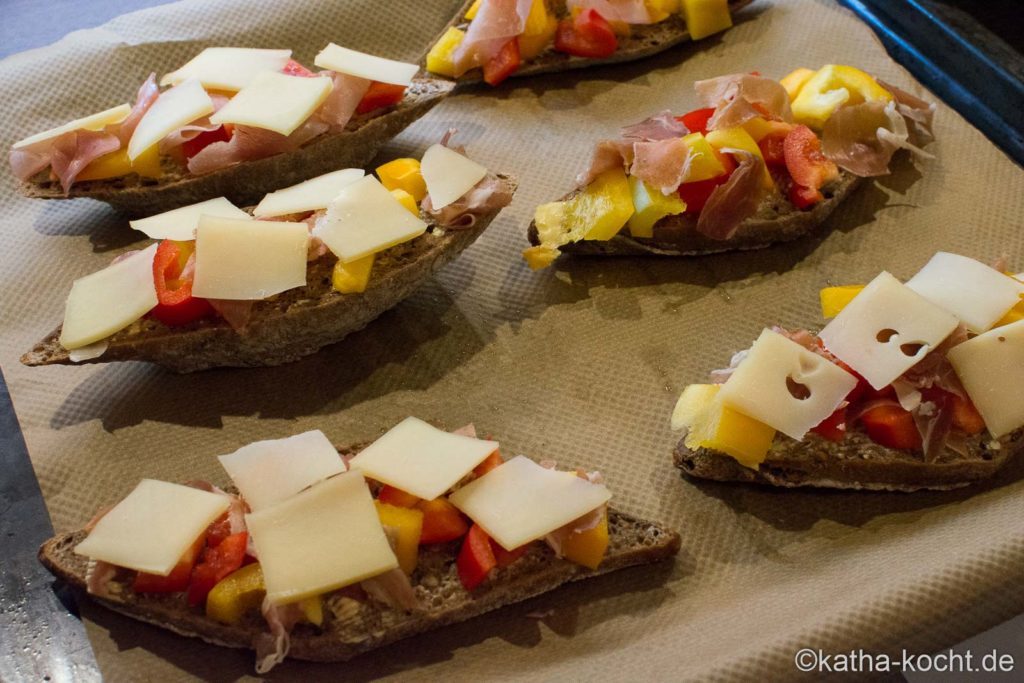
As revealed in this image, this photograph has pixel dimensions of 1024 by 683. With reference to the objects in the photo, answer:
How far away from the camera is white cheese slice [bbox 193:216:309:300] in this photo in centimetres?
231

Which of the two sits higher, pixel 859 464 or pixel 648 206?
pixel 648 206

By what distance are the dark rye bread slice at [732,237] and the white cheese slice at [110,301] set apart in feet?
3.80

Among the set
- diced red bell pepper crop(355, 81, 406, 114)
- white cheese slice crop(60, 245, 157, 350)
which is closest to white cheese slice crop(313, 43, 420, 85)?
diced red bell pepper crop(355, 81, 406, 114)

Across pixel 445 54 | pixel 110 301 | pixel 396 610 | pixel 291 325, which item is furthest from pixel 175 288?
pixel 445 54

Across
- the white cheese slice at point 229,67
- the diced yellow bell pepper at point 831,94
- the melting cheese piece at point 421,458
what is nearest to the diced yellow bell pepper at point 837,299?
the diced yellow bell pepper at point 831,94

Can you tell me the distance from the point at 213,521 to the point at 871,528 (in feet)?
5.29

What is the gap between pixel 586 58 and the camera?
347cm

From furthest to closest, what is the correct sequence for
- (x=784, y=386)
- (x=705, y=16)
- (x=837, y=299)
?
1. (x=705, y=16)
2. (x=837, y=299)
3. (x=784, y=386)

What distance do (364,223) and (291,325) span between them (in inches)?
13.8

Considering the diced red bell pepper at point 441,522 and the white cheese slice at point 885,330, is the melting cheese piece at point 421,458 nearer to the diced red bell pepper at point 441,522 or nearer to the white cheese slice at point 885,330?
the diced red bell pepper at point 441,522

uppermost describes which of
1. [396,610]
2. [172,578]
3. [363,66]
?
[363,66]

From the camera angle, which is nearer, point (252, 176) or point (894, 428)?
point (894, 428)

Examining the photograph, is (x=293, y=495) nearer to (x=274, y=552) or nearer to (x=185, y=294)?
(x=274, y=552)

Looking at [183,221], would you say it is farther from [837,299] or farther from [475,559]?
[837,299]
